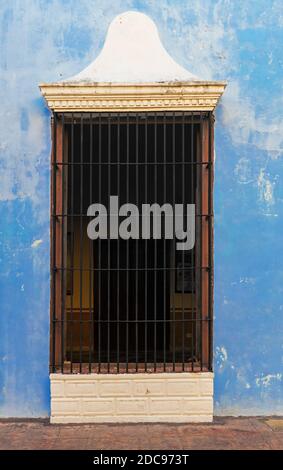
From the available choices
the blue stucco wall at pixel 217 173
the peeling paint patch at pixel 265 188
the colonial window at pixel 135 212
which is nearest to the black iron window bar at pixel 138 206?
the colonial window at pixel 135 212

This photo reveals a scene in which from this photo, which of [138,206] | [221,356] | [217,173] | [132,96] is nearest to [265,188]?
[217,173]

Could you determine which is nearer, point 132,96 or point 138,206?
point 132,96

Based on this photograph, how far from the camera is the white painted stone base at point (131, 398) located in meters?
5.76

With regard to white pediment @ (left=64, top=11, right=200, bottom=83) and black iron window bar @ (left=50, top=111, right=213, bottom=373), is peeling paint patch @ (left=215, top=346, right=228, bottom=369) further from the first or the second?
white pediment @ (left=64, top=11, right=200, bottom=83)

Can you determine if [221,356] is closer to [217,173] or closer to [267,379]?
[267,379]

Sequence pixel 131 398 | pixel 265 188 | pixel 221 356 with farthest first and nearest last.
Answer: pixel 265 188 < pixel 221 356 < pixel 131 398

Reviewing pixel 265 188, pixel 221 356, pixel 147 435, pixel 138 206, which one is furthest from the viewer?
pixel 138 206

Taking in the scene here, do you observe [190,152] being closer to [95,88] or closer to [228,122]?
[228,122]

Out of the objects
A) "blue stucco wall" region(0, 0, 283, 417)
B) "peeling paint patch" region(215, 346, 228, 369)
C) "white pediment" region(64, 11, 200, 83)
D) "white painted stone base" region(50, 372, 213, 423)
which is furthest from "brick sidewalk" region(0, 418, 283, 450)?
"white pediment" region(64, 11, 200, 83)

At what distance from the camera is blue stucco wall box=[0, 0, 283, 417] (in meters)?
5.93

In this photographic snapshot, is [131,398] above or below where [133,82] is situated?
below

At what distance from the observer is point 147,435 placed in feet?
17.5

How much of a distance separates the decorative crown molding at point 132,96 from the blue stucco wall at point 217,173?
0.78 feet

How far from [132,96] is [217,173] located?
1229 mm
